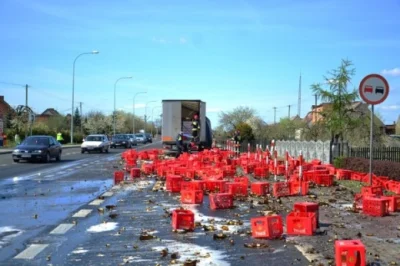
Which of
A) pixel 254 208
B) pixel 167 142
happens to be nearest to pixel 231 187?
pixel 254 208

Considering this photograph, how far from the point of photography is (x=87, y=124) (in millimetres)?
102875

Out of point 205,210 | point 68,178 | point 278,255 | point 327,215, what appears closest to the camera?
point 278,255

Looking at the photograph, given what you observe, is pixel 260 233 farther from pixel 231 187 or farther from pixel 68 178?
pixel 68 178

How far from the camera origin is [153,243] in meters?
6.94

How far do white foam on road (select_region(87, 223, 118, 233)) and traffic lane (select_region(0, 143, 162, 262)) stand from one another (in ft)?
2.69

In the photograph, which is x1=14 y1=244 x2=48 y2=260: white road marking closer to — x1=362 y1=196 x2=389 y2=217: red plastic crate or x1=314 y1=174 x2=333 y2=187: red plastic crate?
x1=362 y1=196 x2=389 y2=217: red plastic crate

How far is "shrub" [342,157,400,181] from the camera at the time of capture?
14.7 m

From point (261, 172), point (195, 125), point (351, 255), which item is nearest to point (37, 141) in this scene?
point (195, 125)

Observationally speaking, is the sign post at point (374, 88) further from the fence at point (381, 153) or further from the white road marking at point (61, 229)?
the fence at point (381, 153)

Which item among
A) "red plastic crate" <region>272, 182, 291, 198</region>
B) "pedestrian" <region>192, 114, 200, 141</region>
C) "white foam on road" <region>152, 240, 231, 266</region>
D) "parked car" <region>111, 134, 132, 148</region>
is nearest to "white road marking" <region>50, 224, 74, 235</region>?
"white foam on road" <region>152, 240, 231, 266</region>

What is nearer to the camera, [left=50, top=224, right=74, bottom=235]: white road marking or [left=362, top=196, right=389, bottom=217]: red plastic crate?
[left=50, top=224, right=74, bottom=235]: white road marking

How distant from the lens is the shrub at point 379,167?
48.2 feet

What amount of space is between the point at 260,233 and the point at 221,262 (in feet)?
4.91

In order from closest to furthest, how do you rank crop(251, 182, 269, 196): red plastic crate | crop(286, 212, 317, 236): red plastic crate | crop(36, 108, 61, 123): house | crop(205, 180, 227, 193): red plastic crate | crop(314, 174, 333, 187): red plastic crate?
crop(286, 212, 317, 236): red plastic crate → crop(251, 182, 269, 196): red plastic crate → crop(205, 180, 227, 193): red plastic crate → crop(314, 174, 333, 187): red plastic crate → crop(36, 108, 61, 123): house
